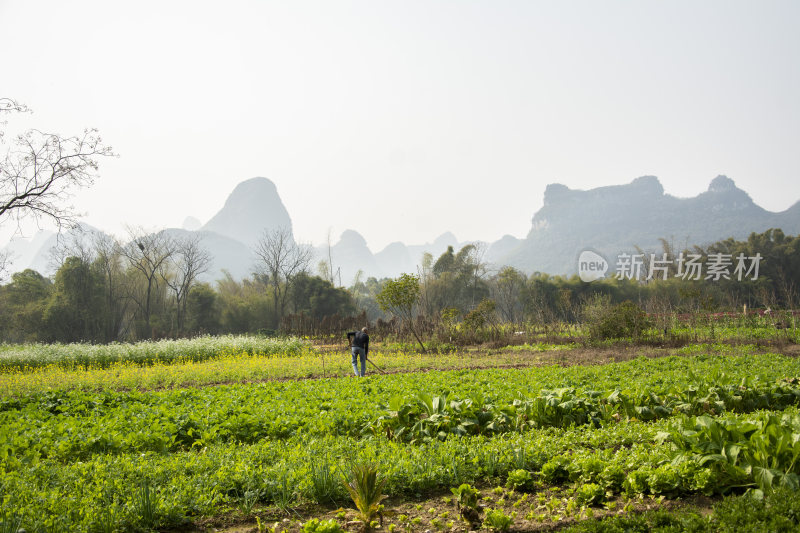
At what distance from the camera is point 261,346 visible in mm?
22516

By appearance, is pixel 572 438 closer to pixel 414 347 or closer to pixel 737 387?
pixel 737 387

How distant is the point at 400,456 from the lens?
4660 mm

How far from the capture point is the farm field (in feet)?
Result: 11.6

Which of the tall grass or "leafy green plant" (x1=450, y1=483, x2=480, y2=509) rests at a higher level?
"leafy green plant" (x1=450, y1=483, x2=480, y2=509)

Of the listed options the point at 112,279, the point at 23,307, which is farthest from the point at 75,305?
the point at 112,279

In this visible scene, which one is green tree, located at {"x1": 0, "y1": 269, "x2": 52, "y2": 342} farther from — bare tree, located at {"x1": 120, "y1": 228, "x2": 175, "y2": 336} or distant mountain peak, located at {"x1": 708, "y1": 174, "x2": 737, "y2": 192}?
distant mountain peak, located at {"x1": 708, "y1": 174, "x2": 737, "y2": 192}

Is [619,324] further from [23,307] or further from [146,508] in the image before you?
[23,307]

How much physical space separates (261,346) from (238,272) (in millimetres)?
149278

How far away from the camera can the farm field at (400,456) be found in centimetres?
354

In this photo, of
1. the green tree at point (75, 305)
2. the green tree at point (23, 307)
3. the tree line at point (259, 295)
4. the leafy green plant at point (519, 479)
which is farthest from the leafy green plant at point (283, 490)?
the green tree at point (23, 307)

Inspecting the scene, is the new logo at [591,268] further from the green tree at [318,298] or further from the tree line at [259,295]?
the green tree at [318,298]

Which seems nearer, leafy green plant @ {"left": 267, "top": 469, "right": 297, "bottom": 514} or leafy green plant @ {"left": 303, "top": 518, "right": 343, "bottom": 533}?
leafy green plant @ {"left": 303, "top": 518, "right": 343, "bottom": 533}

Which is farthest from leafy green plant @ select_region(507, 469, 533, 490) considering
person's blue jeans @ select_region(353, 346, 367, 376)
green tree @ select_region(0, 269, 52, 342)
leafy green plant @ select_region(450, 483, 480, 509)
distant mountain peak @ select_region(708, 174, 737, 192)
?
distant mountain peak @ select_region(708, 174, 737, 192)

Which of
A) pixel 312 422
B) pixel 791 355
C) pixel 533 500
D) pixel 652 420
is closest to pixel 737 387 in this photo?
pixel 652 420
